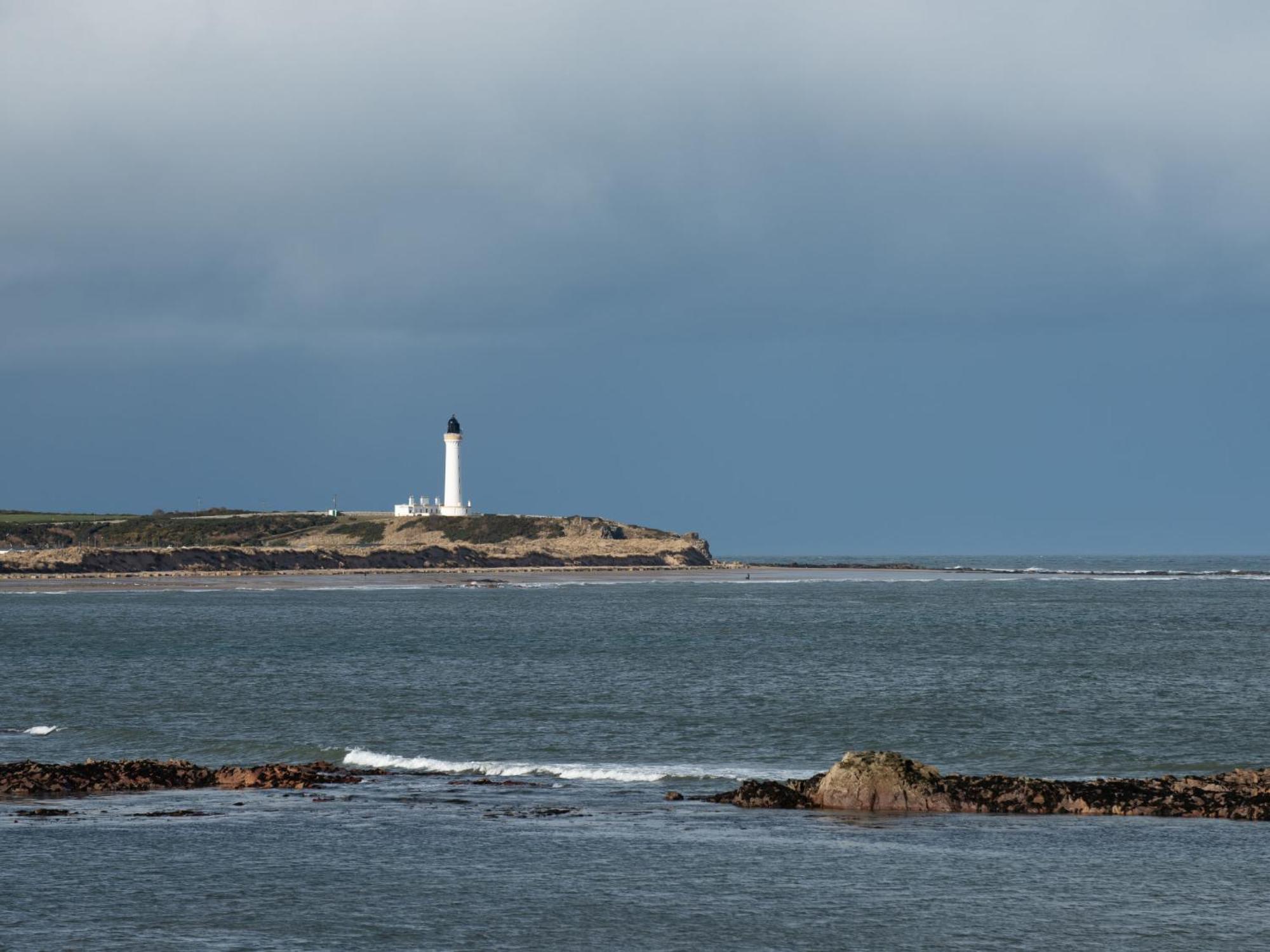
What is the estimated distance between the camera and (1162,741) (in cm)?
3456

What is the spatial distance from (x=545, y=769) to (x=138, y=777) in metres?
7.76

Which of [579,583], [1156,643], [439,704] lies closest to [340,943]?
[439,704]

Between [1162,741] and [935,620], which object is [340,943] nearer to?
[1162,741]

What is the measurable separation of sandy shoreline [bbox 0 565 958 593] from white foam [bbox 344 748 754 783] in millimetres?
103153

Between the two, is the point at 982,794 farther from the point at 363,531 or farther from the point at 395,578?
the point at 363,531

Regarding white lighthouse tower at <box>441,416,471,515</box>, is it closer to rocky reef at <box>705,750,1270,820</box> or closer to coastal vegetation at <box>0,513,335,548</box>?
coastal vegetation at <box>0,513,335,548</box>

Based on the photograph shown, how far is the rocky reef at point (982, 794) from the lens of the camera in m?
23.0

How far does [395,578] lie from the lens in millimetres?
155625

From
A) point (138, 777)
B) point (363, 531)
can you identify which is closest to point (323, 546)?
point (363, 531)

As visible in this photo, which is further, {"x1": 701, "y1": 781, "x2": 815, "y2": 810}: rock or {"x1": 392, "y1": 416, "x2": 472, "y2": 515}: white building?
{"x1": 392, "y1": 416, "x2": 472, "y2": 515}: white building

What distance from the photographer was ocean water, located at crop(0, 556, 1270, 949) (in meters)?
16.3

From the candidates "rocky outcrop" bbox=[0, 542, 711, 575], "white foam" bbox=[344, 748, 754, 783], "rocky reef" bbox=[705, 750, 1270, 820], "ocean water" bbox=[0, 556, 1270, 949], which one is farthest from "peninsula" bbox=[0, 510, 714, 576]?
"rocky reef" bbox=[705, 750, 1270, 820]

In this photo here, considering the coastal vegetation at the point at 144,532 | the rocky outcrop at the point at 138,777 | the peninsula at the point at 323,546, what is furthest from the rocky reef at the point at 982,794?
the coastal vegetation at the point at 144,532

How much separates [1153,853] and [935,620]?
6978cm
